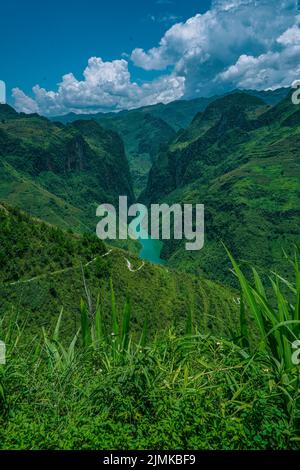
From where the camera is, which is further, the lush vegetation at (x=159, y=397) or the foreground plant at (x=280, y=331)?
the foreground plant at (x=280, y=331)

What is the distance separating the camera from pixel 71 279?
4716cm

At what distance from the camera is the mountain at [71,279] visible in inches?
1626

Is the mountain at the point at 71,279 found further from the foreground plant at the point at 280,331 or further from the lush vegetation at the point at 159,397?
the foreground plant at the point at 280,331

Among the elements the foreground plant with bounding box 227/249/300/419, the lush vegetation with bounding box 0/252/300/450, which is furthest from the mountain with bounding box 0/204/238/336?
the foreground plant with bounding box 227/249/300/419

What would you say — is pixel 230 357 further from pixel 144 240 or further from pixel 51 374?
pixel 144 240

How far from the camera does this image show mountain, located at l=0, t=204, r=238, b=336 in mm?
41312

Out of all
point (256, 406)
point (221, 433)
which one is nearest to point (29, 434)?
point (221, 433)

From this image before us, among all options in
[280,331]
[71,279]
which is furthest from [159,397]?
[71,279]

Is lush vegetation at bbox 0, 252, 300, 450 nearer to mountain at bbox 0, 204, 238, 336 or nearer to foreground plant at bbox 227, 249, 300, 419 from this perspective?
foreground plant at bbox 227, 249, 300, 419

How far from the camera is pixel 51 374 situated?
153 inches

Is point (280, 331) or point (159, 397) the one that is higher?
point (280, 331)

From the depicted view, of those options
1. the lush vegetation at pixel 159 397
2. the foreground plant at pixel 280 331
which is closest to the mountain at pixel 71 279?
the lush vegetation at pixel 159 397

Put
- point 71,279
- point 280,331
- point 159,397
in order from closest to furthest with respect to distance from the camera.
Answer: point 159,397, point 280,331, point 71,279

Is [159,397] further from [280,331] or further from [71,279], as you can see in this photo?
[71,279]
